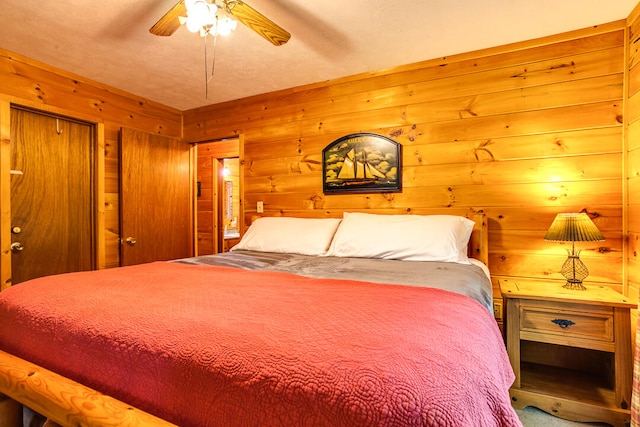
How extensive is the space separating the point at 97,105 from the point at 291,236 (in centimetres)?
215

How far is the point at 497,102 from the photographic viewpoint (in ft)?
7.61

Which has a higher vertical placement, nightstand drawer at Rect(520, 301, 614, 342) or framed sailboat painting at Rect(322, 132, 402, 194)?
framed sailboat painting at Rect(322, 132, 402, 194)

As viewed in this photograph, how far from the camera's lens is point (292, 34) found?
2.16 metres

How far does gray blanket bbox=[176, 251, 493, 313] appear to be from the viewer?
140 cm

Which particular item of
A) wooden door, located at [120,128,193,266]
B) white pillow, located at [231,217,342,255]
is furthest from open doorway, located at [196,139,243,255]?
white pillow, located at [231,217,342,255]

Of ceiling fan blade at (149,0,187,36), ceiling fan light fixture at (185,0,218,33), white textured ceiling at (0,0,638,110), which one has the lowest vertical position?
ceiling fan light fixture at (185,0,218,33)

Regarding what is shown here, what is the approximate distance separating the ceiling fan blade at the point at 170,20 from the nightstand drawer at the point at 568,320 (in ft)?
7.48

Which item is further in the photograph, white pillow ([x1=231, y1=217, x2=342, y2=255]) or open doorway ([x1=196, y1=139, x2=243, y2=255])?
open doorway ([x1=196, y1=139, x2=243, y2=255])

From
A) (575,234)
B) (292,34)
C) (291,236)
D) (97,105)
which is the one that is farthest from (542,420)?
(97,105)

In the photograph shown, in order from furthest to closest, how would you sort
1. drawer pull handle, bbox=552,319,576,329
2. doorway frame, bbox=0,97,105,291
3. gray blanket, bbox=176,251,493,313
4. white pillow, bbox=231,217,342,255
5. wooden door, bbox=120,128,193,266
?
wooden door, bbox=120,128,193,266 → white pillow, bbox=231,217,342,255 → doorway frame, bbox=0,97,105,291 → drawer pull handle, bbox=552,319,576,329 → gray blanket, bbox=176,251,493,313

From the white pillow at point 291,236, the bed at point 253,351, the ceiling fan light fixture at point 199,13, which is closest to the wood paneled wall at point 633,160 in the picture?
the bed at point 253,351

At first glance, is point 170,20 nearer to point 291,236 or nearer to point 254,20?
point 254,20

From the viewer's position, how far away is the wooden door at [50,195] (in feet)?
7.89

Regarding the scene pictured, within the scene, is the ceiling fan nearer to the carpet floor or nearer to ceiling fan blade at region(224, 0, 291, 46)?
ceiling fan blade at region(224, 0, 291, 46)
